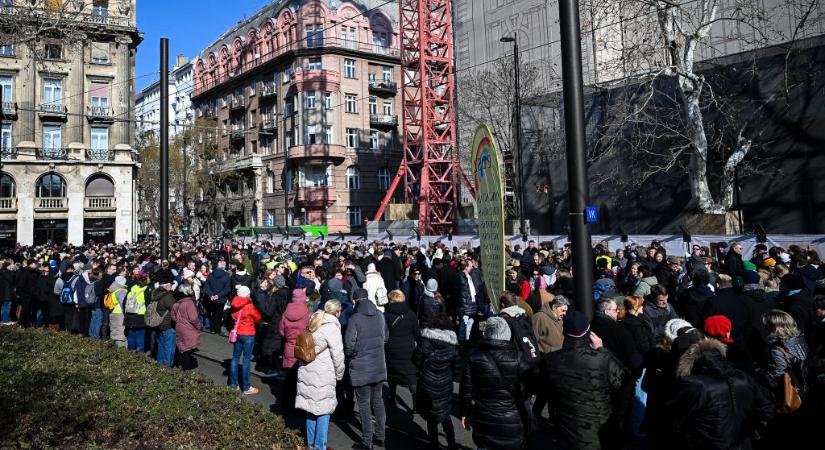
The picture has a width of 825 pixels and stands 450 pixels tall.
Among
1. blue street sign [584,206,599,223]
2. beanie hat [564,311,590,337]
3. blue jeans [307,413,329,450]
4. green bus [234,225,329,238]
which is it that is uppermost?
green bus [234,225,329,238]

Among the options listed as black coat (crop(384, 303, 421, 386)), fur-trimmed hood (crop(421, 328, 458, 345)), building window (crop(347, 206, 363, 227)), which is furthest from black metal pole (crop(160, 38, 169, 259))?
building window (crop(347, 206, 363, 227))

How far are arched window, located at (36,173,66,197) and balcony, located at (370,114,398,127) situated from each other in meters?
25.4

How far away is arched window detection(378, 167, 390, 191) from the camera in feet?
177

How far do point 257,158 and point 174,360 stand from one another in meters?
46.9

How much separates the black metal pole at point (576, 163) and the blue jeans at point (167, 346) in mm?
7040

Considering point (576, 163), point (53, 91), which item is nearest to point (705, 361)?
point (576, 163)

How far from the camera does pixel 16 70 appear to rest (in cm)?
4441

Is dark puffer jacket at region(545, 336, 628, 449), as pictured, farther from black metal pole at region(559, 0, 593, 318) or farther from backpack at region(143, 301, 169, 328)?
backpack at region(143, 301, 169, 328)

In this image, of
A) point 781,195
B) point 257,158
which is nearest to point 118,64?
point 257,158

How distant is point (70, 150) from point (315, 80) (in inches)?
774

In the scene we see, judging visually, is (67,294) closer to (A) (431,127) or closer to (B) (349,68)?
(A) (431,127)

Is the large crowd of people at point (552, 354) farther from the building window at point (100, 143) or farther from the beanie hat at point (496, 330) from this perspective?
the building window at point (100, 143)

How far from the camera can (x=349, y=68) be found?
52.6m

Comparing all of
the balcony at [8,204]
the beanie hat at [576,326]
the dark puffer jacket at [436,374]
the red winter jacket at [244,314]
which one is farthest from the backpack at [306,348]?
the balcony at [8,204]
